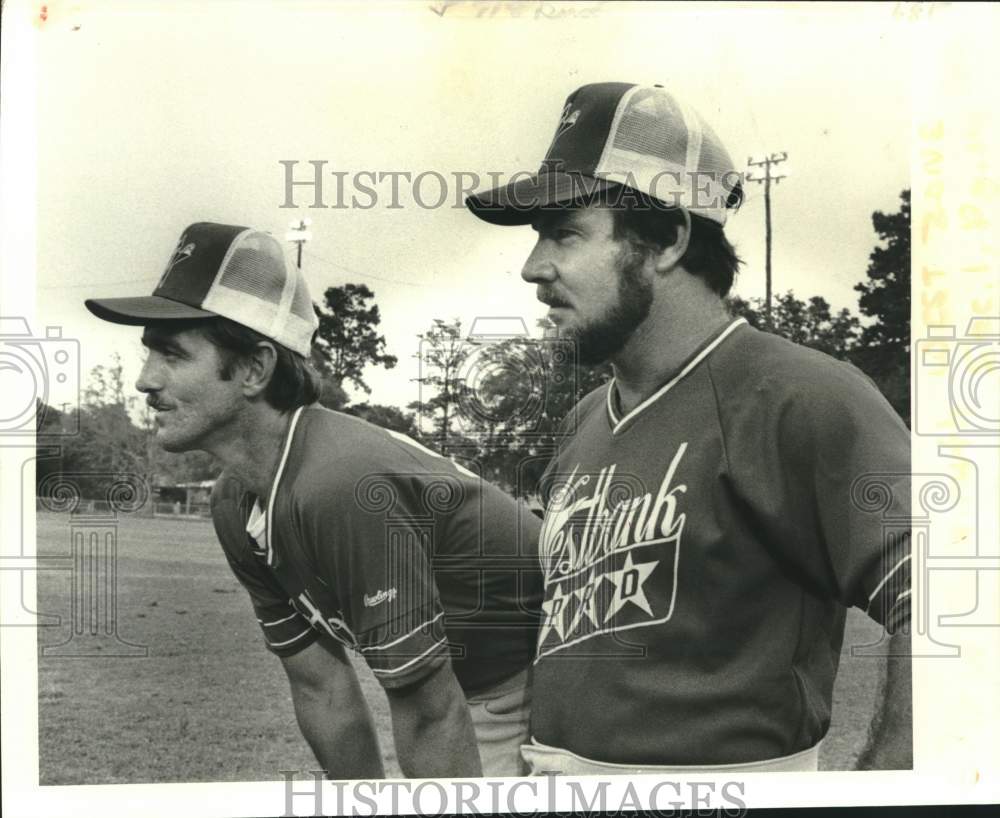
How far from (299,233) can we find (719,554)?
1431mm

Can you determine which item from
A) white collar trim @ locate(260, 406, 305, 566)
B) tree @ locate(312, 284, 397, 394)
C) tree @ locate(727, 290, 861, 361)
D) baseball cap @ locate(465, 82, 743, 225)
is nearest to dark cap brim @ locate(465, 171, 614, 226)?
baseball cap @ locate(465, 82, 743, 225)

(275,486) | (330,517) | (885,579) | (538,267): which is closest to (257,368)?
(275,486)

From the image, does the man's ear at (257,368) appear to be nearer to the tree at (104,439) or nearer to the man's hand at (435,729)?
the tree at (104,439)

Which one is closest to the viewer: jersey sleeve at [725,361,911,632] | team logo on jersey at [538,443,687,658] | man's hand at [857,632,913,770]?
jersey sleeve at [725,361,911,632]

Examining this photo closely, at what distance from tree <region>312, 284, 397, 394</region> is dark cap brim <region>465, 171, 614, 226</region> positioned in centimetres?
40

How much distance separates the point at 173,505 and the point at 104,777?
0.81 meters

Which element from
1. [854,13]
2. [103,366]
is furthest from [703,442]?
[103,366]

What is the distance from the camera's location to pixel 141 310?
126 inches

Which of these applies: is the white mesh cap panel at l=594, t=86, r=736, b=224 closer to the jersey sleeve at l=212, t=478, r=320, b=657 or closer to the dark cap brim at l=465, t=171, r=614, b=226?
the dark cap brim at l=465, t=171, r=614, b=226

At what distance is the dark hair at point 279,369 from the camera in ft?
10.5

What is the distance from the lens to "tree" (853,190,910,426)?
3318 millimetres

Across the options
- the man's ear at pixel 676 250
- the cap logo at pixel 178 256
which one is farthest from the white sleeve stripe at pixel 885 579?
the cap logo at pixel 178 256

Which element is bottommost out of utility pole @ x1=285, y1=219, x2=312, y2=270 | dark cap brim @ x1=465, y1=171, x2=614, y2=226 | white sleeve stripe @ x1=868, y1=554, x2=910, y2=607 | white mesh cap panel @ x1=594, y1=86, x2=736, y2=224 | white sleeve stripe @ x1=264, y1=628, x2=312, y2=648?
white sleeve stripe @ x1=264, y1=628, x2=312, y2=648

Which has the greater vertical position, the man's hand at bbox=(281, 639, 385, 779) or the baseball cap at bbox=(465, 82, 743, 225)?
the baseball cap at bbox=(465, 82, 743, 225)
